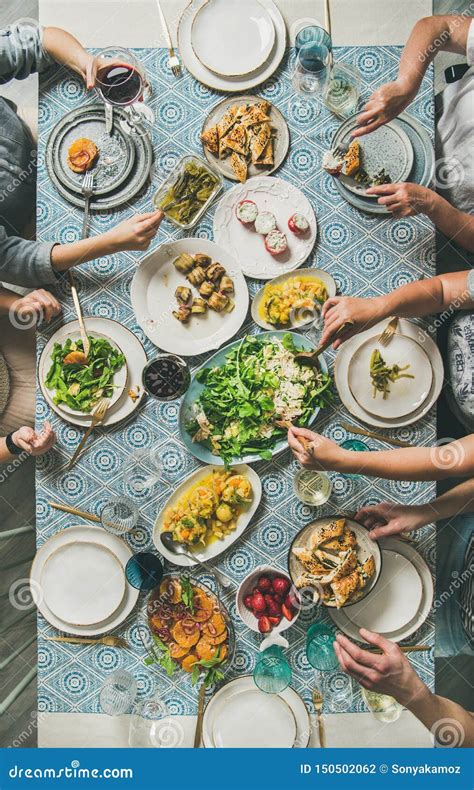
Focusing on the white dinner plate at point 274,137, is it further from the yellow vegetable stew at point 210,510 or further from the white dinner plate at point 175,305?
the yellow vegetable stew at point 210,510

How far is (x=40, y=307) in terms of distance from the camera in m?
2.40

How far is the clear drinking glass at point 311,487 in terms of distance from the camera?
2408mm

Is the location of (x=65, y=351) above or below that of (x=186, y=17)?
below

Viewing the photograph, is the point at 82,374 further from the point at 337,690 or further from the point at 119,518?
the point at 337,690

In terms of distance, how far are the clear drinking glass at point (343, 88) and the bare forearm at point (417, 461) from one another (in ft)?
4.25

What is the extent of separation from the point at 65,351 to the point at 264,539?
3.40 feet

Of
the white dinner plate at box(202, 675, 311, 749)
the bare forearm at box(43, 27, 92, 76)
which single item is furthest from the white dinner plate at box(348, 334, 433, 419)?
the bare forearm at box(43, 27, 92, 76)

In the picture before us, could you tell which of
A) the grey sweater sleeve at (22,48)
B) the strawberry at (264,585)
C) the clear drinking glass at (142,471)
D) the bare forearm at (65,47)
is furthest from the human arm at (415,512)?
the grey sweater sleeve at (22,48)

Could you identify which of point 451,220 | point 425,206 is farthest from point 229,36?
point 451,220

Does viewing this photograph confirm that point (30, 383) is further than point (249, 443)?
Yes
